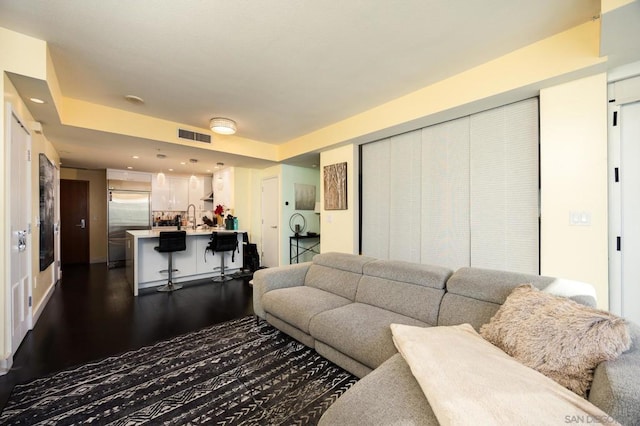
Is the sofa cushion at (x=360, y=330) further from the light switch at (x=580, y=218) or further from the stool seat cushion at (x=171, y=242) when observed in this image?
the stool seat cushion at (x=171, y=242)

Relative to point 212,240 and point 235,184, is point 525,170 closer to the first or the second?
point 212,240

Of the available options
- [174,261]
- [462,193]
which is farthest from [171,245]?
[462,193]

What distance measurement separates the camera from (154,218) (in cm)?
726

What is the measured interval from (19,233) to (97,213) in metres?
5.50

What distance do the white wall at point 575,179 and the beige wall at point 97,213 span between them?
903 centimetres

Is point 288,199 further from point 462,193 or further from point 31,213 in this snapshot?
point 31,213

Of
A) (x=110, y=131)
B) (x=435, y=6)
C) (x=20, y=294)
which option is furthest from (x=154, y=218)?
(x=435, y=6)

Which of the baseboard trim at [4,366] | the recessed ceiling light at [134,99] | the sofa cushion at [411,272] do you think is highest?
the recessed ceiling light at [134,99]

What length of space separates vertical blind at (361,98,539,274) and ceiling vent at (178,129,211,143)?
2.73 meters

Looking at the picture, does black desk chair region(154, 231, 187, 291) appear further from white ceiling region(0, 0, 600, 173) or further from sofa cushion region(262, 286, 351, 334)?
sofa cushion region(262, 286, 351, 334)

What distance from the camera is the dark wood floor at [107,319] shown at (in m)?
2.32

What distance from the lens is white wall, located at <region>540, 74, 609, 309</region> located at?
2.17m

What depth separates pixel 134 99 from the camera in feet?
10.8

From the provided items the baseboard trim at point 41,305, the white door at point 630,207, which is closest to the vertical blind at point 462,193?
the white door at point 630,207
